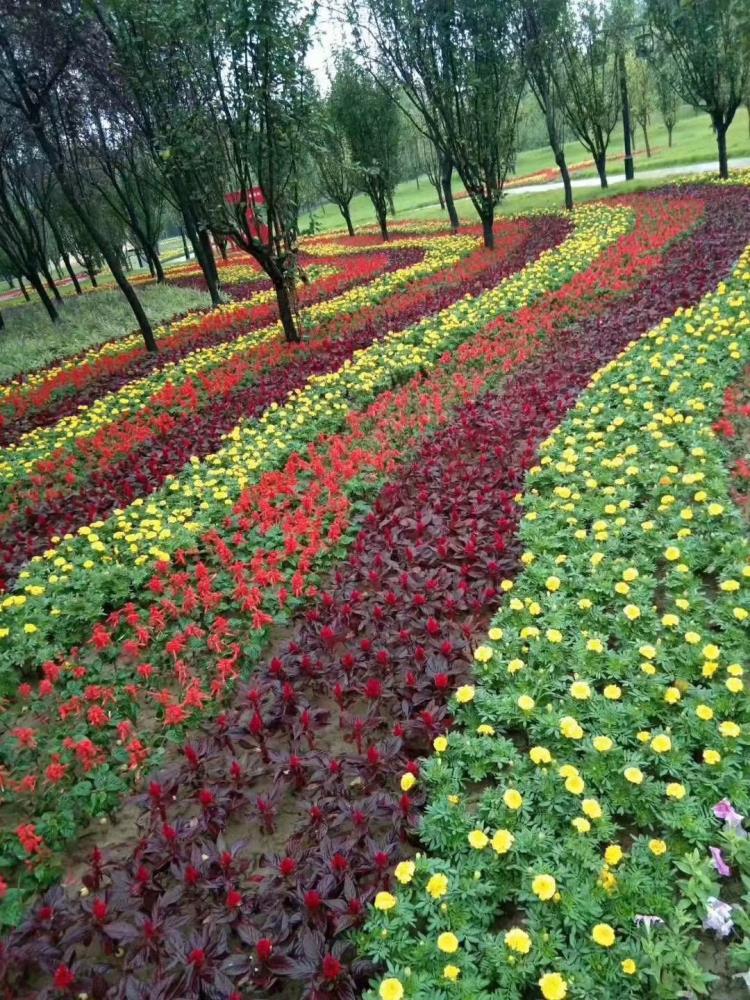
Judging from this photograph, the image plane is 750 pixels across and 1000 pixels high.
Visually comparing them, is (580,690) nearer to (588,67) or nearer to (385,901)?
(385,901)

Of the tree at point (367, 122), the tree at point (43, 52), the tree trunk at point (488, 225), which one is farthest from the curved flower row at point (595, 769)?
the tree at point (367, 122)

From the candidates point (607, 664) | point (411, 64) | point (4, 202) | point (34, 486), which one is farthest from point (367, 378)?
point (4, 202)

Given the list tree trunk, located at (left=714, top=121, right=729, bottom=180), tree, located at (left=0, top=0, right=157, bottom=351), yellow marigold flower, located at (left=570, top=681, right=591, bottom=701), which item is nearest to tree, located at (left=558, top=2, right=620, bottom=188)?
tree trunk, located at (left=714, top=121, right=729, bottom=180)

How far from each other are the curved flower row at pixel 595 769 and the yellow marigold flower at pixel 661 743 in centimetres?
2

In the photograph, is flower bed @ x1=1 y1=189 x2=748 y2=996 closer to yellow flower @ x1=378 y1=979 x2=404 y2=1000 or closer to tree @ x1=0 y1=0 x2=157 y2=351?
yellow flower @ x1=378 y1=979 x2=404 y2=1000

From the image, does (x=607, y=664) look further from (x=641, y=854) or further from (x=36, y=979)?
(x=36, y=979)

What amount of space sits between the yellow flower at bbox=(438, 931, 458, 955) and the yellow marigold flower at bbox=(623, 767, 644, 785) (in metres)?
1.23

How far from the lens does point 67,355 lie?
17.2 metres

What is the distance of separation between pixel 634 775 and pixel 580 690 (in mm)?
627

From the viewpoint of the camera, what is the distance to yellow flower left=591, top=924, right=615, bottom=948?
2.63m

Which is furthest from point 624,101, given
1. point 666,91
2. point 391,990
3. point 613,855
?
point 391,990

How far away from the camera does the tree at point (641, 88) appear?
3803cm

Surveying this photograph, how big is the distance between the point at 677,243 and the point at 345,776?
16.6 metres

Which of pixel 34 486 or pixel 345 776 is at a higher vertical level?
pixel 34 486
